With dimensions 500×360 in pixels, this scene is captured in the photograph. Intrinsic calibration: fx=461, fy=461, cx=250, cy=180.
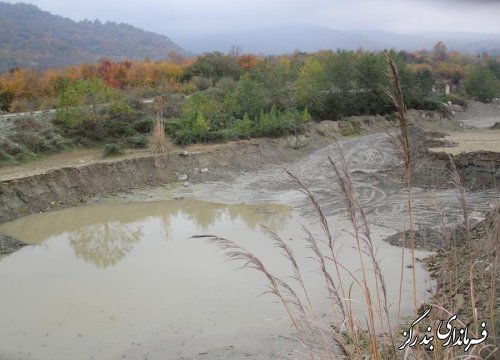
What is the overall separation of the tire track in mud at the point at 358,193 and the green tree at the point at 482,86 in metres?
25.1

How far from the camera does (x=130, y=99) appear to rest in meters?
23.8

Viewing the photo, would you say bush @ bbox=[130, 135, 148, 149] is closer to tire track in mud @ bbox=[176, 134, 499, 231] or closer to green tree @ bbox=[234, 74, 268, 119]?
tire track in mud @ bbox=[176, 134, 499, 231]

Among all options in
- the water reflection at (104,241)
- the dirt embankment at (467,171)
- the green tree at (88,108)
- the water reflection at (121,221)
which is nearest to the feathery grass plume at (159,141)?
the green tree at (88,108)

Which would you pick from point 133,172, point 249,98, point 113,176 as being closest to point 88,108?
point 133,172

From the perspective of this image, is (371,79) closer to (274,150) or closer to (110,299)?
(274,150)

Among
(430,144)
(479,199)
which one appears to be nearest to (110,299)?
(479,199)

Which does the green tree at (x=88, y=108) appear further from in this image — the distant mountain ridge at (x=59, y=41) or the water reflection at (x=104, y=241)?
the distant mountain ridge at (x=59, y=41)

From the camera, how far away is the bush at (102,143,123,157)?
59.1 feet

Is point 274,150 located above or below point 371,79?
below

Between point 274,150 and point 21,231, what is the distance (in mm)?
11746

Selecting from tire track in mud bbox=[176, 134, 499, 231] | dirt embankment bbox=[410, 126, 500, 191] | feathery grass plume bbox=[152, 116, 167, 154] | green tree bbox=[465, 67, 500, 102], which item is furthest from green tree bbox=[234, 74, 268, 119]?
green tree bbox=[465, 67, 500, 102]

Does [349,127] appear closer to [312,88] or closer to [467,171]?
[312,88]

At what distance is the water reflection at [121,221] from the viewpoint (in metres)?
11.8

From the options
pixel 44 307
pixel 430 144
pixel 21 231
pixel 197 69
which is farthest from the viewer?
pixel 197 69
